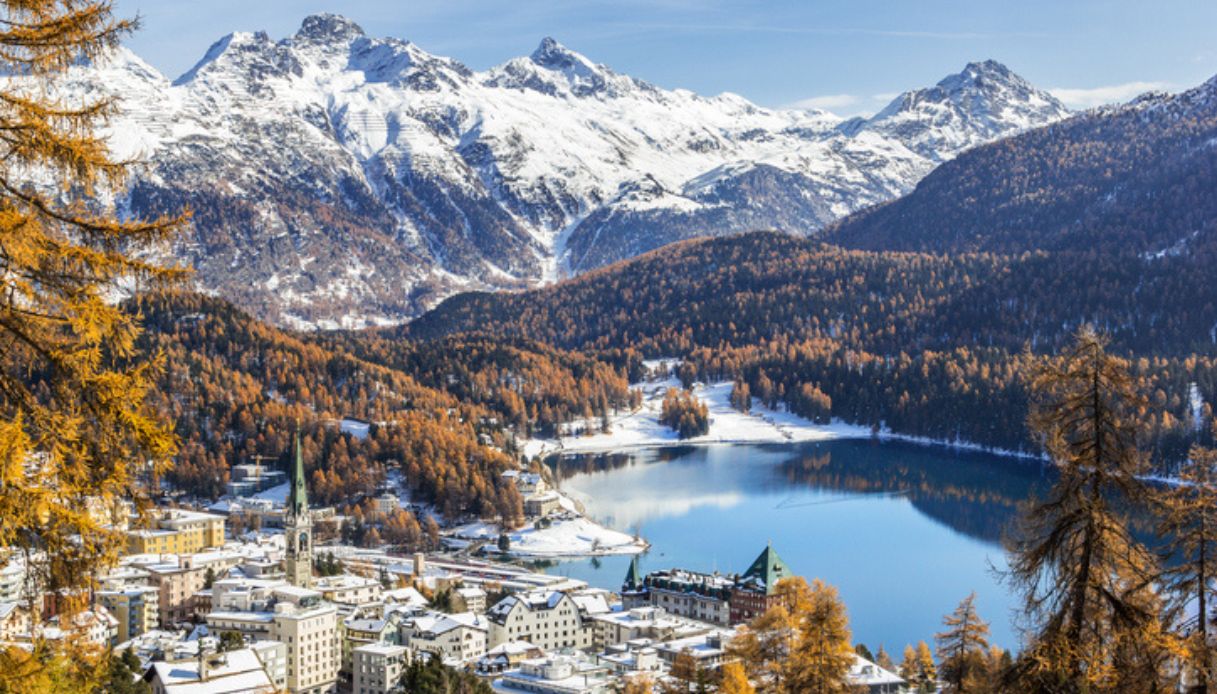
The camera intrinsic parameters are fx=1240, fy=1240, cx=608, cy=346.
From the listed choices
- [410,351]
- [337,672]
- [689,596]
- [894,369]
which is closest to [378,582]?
[337,672]

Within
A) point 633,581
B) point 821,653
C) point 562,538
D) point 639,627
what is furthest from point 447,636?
point 821,653

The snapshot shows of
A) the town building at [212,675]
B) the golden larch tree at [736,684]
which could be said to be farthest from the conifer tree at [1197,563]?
the town building at [212,675]

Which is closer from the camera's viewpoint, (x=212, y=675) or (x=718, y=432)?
(x=212, y=675)

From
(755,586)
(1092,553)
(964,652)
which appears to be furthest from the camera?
(755,586)

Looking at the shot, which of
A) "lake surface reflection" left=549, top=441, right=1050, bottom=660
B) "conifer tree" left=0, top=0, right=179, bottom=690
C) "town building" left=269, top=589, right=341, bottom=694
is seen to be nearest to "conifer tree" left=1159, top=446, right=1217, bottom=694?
"conifer tree" left=0, top=0, right=179, bottom=690

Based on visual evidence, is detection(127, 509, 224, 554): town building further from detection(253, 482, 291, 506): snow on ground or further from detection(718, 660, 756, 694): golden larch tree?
detection(718, 660, 756, 694): golden larch tree

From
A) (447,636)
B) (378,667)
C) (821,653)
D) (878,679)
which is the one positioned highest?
(821,653)

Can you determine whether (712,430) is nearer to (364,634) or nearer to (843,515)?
(843,515)

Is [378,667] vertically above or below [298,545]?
below
